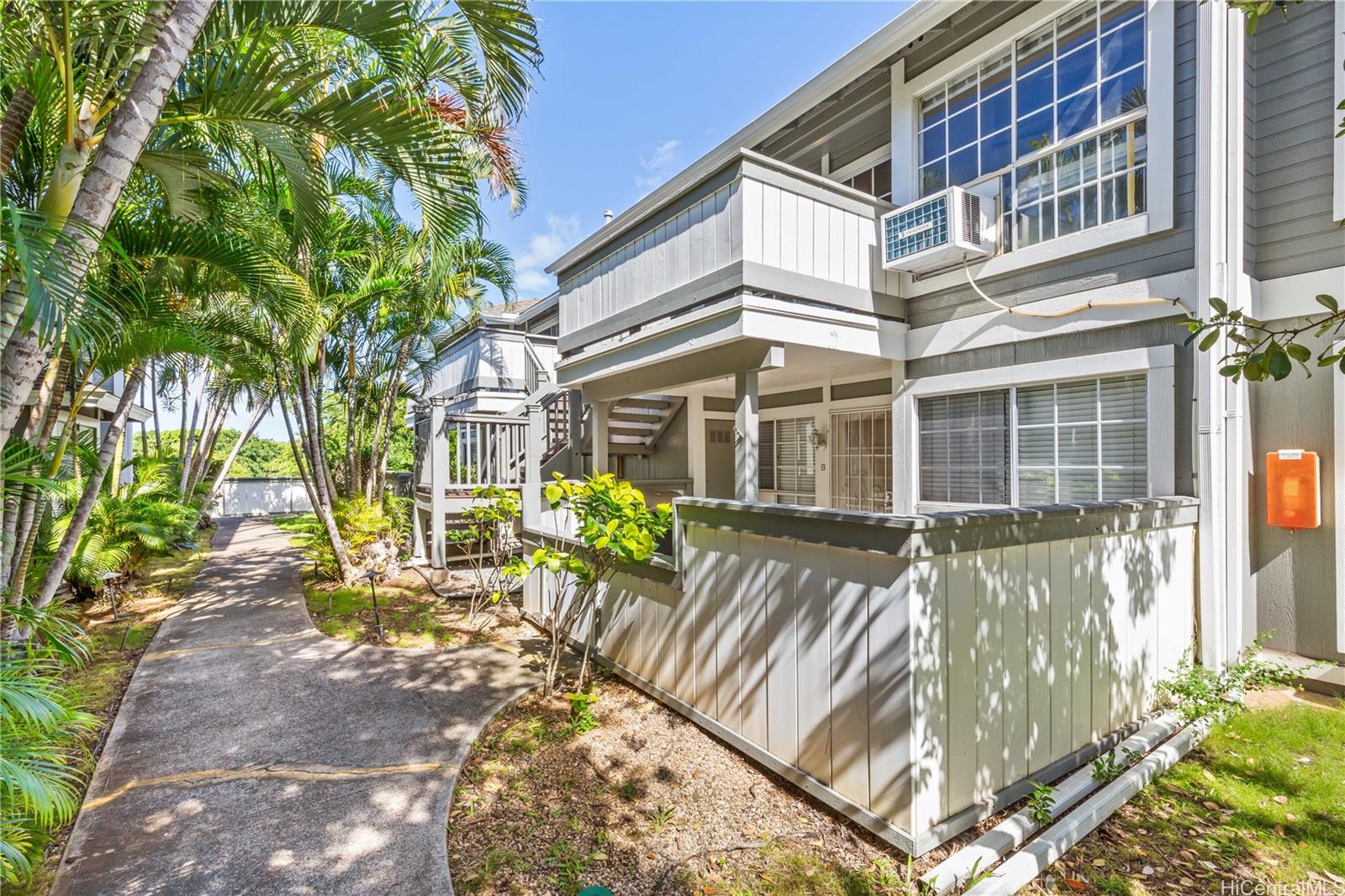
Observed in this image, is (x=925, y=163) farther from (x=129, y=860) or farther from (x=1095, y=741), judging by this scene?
(x=129, y=860)

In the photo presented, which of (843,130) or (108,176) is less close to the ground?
(843,130)

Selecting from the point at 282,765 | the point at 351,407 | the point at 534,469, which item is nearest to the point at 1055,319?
the point at 534,469

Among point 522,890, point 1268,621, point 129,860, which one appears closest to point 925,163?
point 1268,621

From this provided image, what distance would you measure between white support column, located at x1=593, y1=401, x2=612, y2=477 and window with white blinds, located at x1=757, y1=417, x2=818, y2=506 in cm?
214

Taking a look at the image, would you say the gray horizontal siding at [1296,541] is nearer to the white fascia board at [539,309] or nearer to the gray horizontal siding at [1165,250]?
the gray horizontal siding at [1165,250]

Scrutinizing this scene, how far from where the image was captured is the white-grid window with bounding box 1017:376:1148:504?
4785 millimetres

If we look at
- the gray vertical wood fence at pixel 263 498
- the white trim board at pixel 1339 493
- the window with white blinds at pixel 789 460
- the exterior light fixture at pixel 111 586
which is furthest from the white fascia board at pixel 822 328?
the gray vertical wood fence at pixel 263 498

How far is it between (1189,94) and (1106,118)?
56cm

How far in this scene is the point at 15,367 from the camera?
268cm

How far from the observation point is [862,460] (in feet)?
25.0

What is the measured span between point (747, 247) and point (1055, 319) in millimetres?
2770

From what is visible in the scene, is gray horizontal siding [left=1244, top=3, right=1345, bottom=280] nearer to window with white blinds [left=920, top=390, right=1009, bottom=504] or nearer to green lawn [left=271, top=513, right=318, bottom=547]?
window with white blinds [left=920, top=390, right=1009, bottom=504]

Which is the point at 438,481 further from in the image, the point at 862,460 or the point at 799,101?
the point at 799,101

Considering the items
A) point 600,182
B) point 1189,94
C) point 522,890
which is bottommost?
point 522,890
